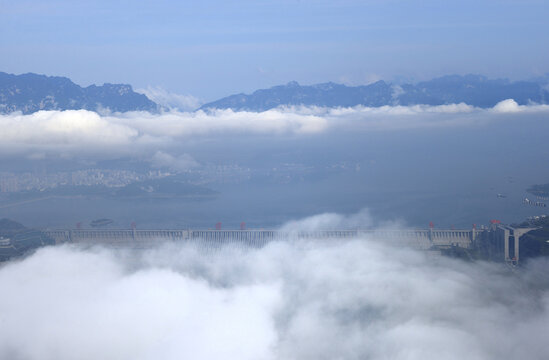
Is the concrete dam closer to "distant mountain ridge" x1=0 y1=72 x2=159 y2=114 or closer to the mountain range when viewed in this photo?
"distant mountain ridge" x1=0 y1=72 x2=159 y2=114

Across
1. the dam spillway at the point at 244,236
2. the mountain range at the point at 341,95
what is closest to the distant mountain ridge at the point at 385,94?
the mountain range at the point at 341,95

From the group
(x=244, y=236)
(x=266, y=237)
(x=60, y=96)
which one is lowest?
(x=266, y=237)

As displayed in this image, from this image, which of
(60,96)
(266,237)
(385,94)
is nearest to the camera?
(266,237)

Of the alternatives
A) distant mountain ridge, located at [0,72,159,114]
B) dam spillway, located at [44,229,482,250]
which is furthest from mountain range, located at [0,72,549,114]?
dam spillway, located at [44,229,482,250]

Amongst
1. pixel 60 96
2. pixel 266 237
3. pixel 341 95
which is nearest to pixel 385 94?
pixel 341 95

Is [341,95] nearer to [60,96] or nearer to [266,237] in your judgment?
[60,96]

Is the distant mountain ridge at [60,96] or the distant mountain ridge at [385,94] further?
the distant mountain ridge at [385,94]

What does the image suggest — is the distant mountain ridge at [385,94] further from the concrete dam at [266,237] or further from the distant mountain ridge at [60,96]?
the concrete dam at [266,237]
